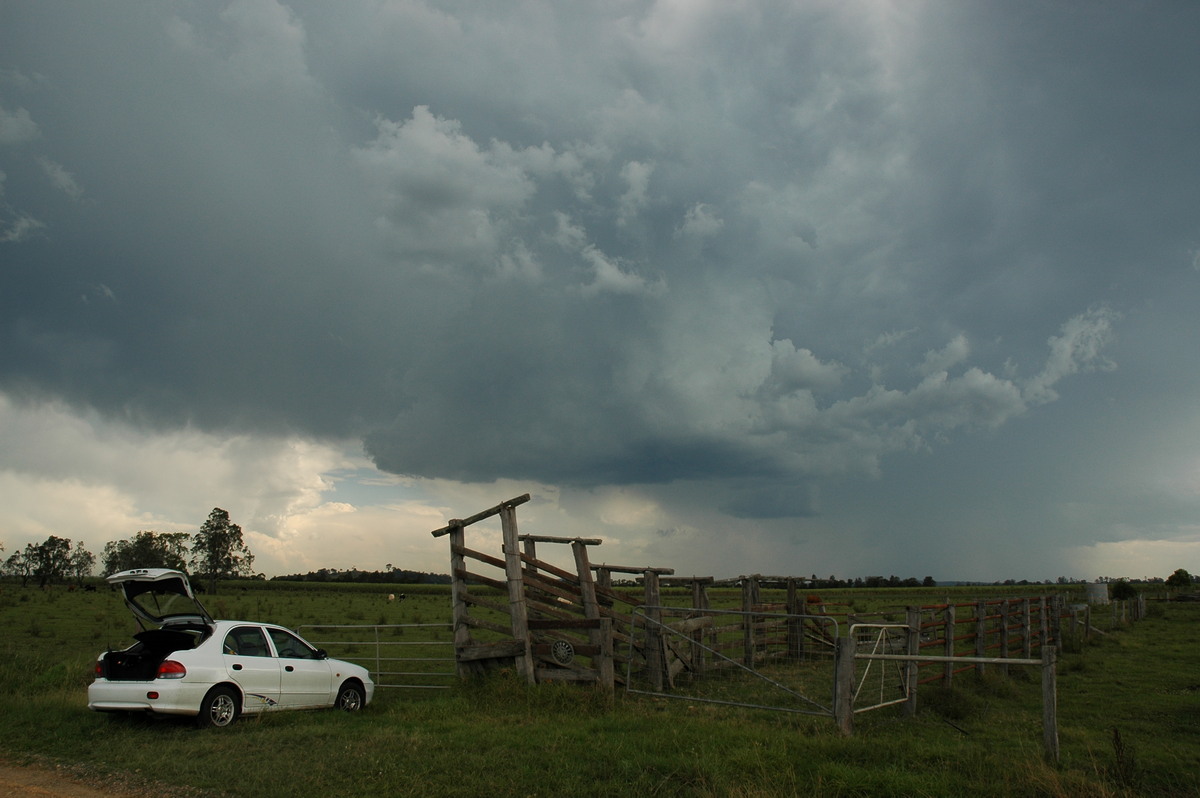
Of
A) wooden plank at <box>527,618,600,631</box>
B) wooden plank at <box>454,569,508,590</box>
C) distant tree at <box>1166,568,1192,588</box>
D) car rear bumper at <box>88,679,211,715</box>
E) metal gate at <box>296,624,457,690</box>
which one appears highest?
wooden plank at <box>454,569,508,590</box>

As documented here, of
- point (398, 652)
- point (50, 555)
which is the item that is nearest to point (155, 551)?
point (50, 555)

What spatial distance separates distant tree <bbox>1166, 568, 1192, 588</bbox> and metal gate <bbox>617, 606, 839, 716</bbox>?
86.4 m

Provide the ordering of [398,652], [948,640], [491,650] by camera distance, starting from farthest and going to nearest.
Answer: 1. [398,652]
2. [948,640]
3. [491,650]

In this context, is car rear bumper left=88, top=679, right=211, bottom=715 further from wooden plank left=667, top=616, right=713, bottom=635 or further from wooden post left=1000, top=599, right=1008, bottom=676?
wooden post left=1000, top=599, right=1008, bottom=676

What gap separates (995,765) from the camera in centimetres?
818

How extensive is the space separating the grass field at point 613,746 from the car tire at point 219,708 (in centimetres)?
20

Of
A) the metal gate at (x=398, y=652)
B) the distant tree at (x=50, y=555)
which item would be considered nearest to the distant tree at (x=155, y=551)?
the distant tree at (x=50, y=555)

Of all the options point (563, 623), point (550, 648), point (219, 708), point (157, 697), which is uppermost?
point (563, 623)

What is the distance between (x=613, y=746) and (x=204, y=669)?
6.54m

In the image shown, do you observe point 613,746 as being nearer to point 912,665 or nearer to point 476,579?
point 912,665

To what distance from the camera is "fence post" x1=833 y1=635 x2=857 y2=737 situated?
9859 millimetres

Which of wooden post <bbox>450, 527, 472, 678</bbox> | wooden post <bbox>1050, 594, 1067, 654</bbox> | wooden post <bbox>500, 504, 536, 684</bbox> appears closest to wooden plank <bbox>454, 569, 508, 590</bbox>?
wooden post <bbox>450, 527, 472, 678</bbox>

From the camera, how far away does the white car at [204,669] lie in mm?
11141

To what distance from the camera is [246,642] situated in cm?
1235
